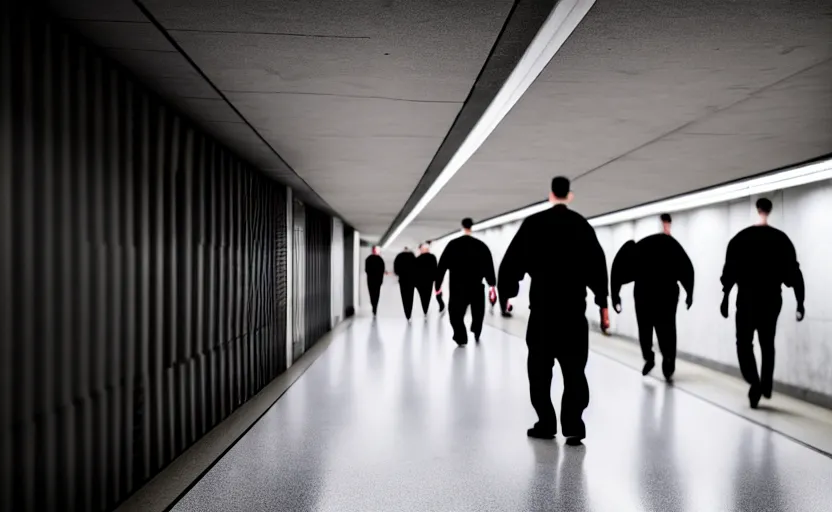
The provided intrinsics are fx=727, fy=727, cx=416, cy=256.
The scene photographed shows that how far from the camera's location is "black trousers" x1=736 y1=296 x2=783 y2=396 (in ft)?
21.8

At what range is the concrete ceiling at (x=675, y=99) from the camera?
10.6ft

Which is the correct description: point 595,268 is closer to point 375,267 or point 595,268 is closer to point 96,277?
point 96,277

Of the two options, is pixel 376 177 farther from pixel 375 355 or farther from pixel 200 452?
pixel 200 452

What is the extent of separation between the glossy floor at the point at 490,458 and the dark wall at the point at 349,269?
40.8ft

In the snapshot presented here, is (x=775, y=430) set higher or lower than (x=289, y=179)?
lower

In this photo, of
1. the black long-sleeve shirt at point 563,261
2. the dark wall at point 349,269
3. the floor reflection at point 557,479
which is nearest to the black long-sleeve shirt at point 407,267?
the dark wall at point 349,269

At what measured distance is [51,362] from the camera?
122 inches

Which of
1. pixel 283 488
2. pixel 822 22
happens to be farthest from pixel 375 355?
pixel 822 22

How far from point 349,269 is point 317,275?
314 inches

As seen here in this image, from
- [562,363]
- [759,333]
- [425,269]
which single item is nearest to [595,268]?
[562,363]

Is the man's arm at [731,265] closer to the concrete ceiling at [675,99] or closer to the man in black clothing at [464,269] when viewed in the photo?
the concrete ceiling at [675,99]

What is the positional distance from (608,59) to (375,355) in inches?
286

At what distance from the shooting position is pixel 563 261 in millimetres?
5559

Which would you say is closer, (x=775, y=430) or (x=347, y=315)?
(x=775, y=430)
